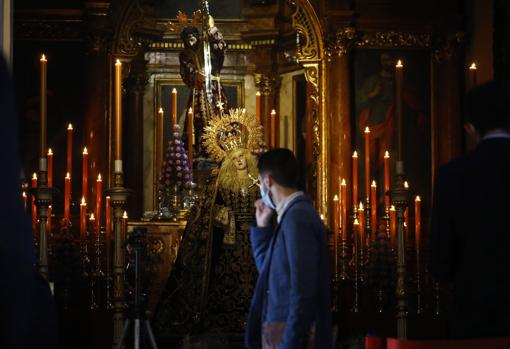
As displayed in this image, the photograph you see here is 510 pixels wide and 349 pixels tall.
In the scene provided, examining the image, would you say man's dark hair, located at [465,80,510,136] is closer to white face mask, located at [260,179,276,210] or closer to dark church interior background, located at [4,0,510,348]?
white face mask, located at [260,179,276,210]

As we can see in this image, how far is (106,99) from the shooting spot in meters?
11.2

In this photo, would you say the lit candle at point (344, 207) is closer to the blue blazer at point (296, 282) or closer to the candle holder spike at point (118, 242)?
the candle holder spike at point (118, 242)

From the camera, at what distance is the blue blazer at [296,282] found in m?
4.75

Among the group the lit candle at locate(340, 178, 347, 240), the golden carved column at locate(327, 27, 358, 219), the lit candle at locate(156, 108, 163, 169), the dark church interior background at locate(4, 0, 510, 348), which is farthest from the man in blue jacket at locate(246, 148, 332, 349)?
the lit candle at locate(156, 108, 163, 169)

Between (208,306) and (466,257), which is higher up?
(466,257)

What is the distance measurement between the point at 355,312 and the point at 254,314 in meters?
5.35

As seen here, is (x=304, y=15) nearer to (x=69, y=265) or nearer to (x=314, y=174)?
(x=314, y=174)

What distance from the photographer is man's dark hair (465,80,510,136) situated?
3916mm

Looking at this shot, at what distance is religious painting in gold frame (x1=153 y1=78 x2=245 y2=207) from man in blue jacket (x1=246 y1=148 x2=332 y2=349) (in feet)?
23.3

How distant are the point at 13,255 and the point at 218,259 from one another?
7719 millimetres

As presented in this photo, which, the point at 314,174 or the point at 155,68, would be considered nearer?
the point at 314,174

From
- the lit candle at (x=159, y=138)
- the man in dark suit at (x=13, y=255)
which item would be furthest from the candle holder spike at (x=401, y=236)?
the man in dark suit at (x=13, y=255)

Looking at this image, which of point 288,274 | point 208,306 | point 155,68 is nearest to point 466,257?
point 288,274

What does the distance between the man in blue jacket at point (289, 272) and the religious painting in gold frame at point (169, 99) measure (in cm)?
711
